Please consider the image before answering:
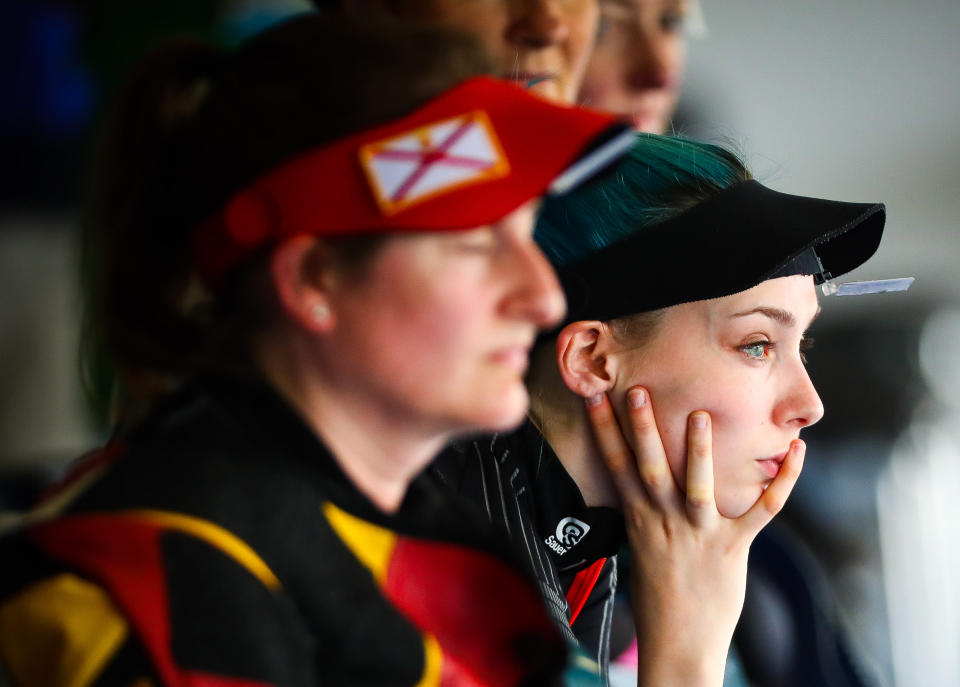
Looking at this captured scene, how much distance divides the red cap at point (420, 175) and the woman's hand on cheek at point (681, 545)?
27 centimetres

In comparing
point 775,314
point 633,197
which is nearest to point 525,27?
point 633,197

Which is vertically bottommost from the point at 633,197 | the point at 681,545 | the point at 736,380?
the point at 681,545

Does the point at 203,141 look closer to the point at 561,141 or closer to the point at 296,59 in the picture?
the point at 296,59

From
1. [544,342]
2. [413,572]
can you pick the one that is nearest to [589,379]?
[544,342]

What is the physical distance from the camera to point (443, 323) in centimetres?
43

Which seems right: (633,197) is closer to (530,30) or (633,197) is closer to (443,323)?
(530,30)

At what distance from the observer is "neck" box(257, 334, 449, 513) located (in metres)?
0.45

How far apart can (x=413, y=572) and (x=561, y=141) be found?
21cm

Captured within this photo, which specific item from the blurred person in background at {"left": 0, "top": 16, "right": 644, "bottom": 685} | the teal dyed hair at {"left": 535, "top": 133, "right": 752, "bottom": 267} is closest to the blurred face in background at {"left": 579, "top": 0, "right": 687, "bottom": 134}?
the teal dyed hair at {"left": 535, "top": 133, "right": 752, "bottom": 267}

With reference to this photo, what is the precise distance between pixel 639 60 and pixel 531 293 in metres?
0.61

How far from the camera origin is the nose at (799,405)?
647mm

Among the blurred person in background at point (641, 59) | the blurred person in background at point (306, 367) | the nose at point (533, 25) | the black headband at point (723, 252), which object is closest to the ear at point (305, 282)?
the blurred person in background at point (306, 367)

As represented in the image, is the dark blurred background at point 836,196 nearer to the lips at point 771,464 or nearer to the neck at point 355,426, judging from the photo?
the lips at point 771,464

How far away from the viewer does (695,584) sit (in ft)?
2.20
